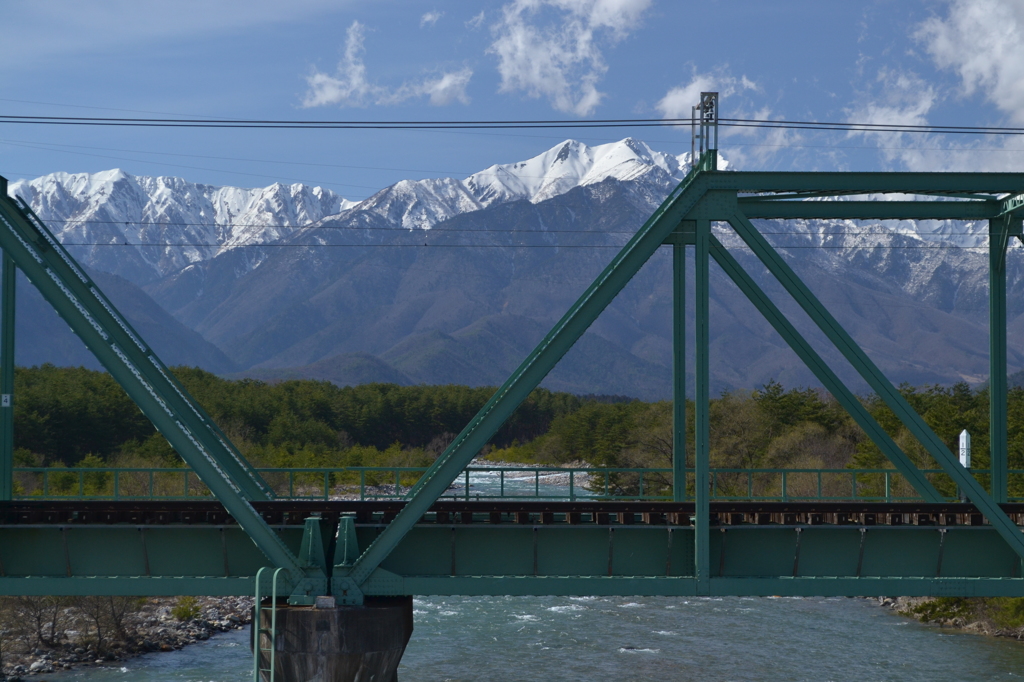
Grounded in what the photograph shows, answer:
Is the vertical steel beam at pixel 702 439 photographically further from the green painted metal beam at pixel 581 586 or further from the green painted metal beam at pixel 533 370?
the green painted metal beam at pixel 533 370

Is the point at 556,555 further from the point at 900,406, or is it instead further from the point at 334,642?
the point at 900,406

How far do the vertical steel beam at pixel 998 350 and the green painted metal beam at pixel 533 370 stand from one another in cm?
842

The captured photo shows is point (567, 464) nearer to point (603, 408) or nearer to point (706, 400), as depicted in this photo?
point (603, 408)

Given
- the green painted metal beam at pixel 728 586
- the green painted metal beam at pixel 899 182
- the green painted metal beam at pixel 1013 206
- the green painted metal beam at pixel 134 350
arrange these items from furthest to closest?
the green painted metal beam at pixel 1013 206 → the green painted metal beam at pixel 899 182 → the green painted metal beam at pixel 134 350 → the green painted metal beam at pixel 728 586

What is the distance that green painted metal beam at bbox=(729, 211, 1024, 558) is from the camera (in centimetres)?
1953

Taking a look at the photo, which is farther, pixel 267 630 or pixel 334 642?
pixel 267 630

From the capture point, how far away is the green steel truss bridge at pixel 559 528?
19.6 metres

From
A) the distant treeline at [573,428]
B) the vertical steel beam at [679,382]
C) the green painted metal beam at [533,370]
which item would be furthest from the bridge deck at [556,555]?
the distant treeline at [573,428]

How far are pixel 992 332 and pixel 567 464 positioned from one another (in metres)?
109

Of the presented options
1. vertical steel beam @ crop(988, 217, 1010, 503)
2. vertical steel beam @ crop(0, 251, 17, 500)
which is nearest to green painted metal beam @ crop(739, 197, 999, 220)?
vertical steel beam @ crop(988, 217, 1010, 503)

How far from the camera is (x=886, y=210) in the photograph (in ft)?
78.8

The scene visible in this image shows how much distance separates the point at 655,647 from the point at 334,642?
71.8 ft

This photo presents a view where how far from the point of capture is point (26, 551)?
69.6ft

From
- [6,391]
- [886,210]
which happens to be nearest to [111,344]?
[6,391]
